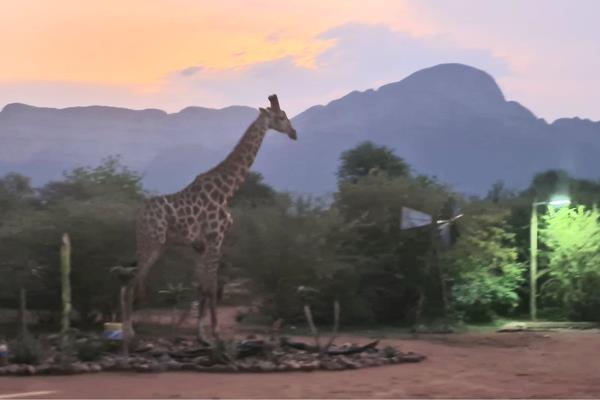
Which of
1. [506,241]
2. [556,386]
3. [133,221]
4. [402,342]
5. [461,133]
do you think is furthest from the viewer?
[461,133]

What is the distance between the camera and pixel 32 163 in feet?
276

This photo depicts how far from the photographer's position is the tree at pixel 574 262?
21078mm

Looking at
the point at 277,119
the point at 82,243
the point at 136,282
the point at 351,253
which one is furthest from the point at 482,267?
the point at 136,282

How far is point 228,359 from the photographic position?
10.6m

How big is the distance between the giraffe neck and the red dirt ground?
4.30 metres

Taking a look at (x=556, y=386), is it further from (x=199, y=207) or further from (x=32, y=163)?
(x=32, y=163)

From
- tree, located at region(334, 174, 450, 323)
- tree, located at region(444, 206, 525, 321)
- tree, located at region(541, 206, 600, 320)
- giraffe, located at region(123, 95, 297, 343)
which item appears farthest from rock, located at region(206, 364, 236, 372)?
tree, located at region(541, 206, 600, 320)

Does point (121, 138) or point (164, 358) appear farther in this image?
point (121, 138)

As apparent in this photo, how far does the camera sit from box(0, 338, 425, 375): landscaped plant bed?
10.0 m

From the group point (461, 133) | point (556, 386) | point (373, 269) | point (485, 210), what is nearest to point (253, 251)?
point (373, 269)

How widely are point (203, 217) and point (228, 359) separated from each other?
3.24 metres

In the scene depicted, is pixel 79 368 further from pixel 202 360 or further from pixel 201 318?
pixel 201 318

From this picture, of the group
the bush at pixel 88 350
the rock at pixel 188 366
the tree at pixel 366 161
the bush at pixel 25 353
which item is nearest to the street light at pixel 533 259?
the tree at pixel 366 161

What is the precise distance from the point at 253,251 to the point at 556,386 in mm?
10527
